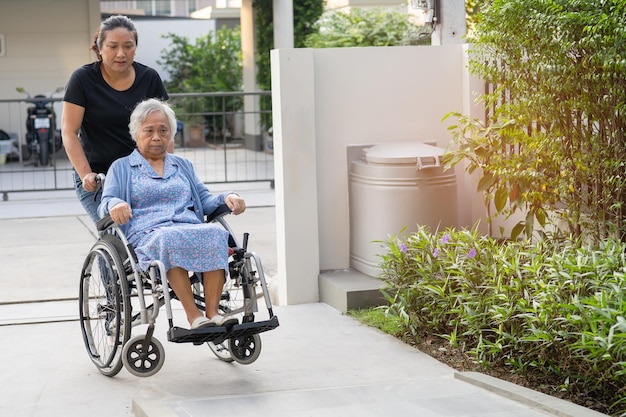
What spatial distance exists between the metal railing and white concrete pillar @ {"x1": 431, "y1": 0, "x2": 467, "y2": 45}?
18.4ft

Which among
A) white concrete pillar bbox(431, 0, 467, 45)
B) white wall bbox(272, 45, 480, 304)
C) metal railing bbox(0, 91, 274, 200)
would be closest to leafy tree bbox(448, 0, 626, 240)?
white wall bbox(272, 45, 480, 304)

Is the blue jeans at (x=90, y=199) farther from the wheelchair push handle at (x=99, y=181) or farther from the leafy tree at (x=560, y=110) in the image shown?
the leafy tree at (x=560, y=110)

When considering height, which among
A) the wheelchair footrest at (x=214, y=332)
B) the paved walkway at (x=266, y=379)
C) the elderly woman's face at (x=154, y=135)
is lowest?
the paved walkway at (x=266, y=379)

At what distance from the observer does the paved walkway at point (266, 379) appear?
377cm

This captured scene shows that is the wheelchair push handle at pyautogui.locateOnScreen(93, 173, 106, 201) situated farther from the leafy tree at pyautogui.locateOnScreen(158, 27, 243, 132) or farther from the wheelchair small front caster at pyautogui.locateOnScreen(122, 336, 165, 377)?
the leafy tree at pyautogui.locateOnScreen(158, 27, 243, 132)

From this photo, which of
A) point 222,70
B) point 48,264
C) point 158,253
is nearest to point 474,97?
point 158,253

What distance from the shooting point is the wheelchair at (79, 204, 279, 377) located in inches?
161

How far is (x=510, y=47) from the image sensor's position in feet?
16.9

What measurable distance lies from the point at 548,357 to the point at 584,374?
0.63ft

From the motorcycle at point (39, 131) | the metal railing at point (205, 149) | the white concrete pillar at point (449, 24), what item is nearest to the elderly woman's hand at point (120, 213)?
the white concrete pillar at point (449, 24)

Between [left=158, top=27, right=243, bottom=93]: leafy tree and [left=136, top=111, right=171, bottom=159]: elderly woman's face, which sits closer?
[left=136, top=111, right=171, bottom=159]: elderly woman's face

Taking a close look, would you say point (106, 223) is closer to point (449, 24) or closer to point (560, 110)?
point (560, 110)

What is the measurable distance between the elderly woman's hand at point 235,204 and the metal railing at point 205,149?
309 inches

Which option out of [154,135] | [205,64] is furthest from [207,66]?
[154,135]
